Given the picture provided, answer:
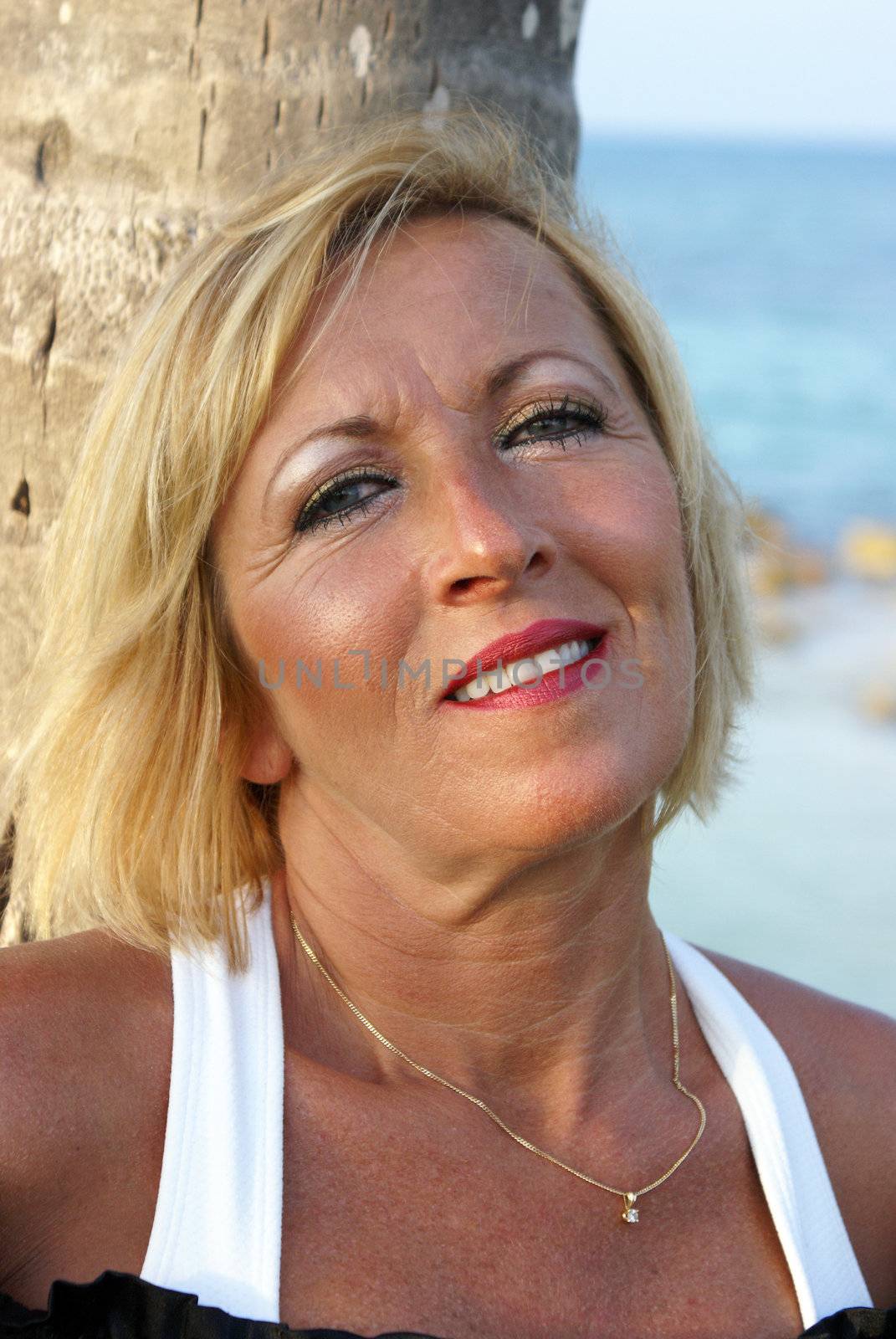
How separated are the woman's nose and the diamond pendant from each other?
102cm

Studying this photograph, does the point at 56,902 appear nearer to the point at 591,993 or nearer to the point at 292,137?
the point at 591,993

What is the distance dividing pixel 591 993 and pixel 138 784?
868mm

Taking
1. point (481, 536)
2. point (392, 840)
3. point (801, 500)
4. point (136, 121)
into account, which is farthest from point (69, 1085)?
point (801, 500)

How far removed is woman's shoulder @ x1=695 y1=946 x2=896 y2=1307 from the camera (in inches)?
92.7

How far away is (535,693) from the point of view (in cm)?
200

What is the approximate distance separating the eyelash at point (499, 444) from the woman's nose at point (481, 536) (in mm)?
104

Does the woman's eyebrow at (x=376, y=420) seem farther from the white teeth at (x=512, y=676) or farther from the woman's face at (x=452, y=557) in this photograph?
the white teeth at (x=512, y=676)

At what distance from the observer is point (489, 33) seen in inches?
97.7

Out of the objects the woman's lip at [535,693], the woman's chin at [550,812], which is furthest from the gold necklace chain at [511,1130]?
the woman's lip at [535,693]

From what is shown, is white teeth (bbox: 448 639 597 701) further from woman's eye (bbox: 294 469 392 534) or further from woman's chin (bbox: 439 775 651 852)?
woman's eye (bbox: 294 469 392 534)

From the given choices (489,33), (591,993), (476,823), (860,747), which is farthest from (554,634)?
(860,747)

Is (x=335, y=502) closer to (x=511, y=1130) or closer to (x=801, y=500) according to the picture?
(x=511, y=1130)

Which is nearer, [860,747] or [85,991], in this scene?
[85,991]

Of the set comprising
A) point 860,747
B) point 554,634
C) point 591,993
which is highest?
point 554,634
